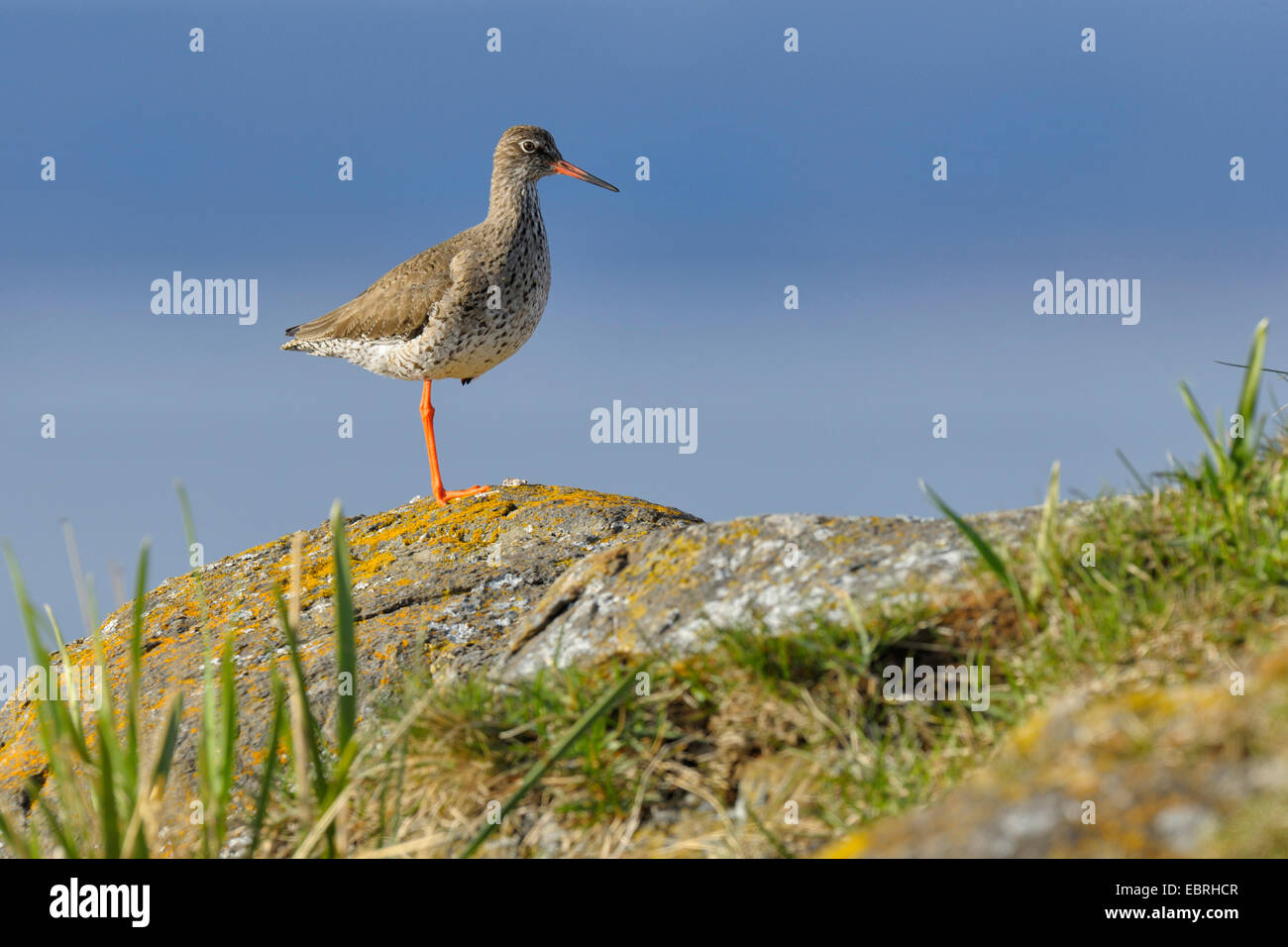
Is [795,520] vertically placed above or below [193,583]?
above

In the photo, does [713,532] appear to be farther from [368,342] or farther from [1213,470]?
[368,342]

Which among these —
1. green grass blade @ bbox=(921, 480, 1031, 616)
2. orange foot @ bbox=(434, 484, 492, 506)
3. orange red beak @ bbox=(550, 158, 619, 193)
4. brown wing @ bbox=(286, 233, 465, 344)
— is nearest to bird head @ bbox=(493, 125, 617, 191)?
orange red beak @ bbox=(550, 158, 619, 193)

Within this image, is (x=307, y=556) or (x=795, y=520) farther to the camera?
(x=307, y=556)

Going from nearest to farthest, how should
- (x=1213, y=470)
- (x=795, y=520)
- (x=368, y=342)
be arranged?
(x=1213, y=470)
(x=795, y=520)
(x=368, y=342)

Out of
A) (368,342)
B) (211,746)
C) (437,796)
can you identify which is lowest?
(437,796)

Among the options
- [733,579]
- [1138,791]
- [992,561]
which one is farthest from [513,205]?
[1138,791]

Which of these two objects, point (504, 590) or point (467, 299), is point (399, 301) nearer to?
point (467, 299)

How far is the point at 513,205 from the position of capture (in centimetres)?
1033

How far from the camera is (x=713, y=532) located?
431 centimetres

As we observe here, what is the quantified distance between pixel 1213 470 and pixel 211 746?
357 centimetres

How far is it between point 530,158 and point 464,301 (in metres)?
2.57

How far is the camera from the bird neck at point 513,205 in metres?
10.1
